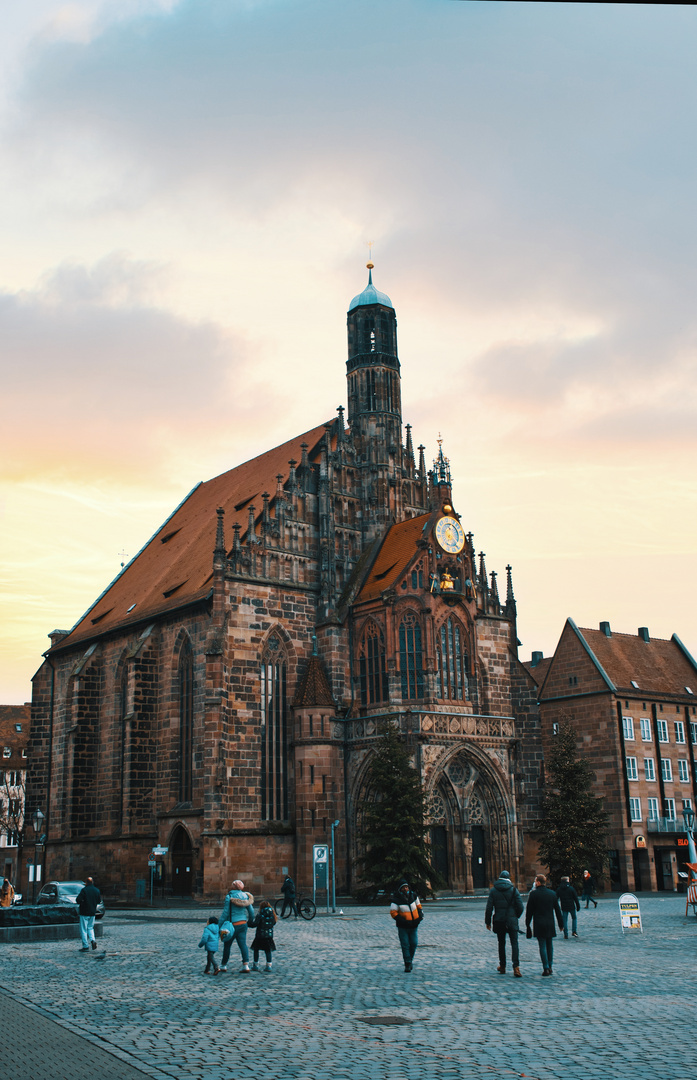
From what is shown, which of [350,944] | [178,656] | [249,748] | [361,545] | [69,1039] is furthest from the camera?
[361,545]

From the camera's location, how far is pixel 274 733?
45.7 meters

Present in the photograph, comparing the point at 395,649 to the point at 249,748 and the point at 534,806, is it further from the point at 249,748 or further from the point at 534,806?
the point at 534,806

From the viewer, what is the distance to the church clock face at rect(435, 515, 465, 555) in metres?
48.1

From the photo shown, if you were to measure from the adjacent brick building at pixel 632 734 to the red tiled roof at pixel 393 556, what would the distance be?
19613mm

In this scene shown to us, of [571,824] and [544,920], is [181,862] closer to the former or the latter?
[571,824]

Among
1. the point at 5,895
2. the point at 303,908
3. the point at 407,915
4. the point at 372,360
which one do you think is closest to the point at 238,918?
the point at 407,915

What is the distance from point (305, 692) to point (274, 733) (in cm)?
225

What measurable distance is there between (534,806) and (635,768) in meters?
15.0

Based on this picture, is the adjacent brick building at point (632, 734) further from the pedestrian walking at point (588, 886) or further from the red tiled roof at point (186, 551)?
the red tiled roof at point (186, 551)

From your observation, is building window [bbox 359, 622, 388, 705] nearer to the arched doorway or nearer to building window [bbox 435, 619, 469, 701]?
building window [bbox 435, 619, 469, 701]

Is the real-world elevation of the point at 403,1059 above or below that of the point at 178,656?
below

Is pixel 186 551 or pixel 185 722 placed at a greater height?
pixel 186 551

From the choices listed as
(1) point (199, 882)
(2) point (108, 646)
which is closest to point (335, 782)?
(1) point (199, 882)

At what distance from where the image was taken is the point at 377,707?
1796 inches
